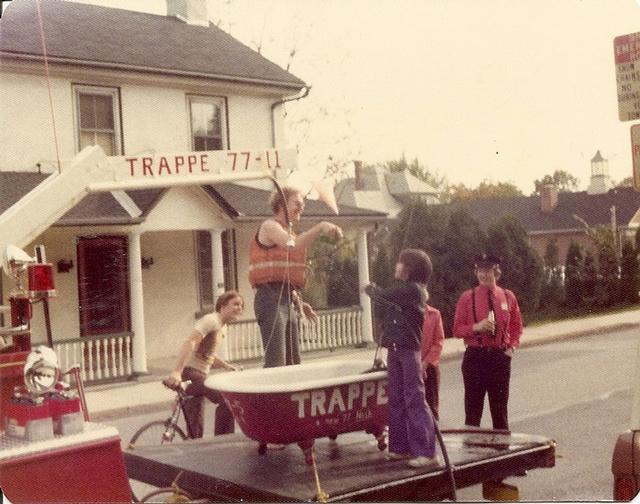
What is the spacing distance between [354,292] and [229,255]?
1.74 ft

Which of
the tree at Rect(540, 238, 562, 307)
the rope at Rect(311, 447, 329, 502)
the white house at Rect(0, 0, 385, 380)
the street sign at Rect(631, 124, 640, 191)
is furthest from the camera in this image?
the tree at Rect(540, 238, 562, 307)

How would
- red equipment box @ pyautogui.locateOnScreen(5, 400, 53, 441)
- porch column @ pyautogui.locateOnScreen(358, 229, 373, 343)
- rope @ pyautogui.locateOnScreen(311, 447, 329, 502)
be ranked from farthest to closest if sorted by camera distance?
porch column @ pyautogui.locateOnScreen(358, 229, 373, 343)
rope @ pyautogui.locateOnScreen(311, 447, 329, 502)
red equipment box @ pyautogui.locateOnScreen(5, 400, 53, 441)

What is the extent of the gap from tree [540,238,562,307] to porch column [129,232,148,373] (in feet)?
5.81

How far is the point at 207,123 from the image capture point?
3961 millimetres

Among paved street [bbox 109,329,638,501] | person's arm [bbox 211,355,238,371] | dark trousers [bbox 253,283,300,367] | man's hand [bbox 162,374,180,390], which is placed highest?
dark trousers [bbox 253,283,300,367]

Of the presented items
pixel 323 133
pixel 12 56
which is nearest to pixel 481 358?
Answer: pixel 323 133

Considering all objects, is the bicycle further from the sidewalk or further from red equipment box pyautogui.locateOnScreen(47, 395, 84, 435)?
red equipment box pyautogui.locateOnScreen(47, 395, 84, 435)

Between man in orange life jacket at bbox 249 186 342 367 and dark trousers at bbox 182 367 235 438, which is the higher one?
man in orange life jacket at bbox 249 186 342 367

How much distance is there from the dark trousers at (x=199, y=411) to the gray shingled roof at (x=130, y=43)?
1.35m

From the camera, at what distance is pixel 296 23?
349 cm

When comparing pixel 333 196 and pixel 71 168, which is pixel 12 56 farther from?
pixel 333 196

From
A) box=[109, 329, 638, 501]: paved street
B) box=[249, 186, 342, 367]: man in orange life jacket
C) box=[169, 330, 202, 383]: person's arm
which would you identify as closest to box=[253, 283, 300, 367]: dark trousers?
box=[249, 186, 342, 367]: man in orange life jacket

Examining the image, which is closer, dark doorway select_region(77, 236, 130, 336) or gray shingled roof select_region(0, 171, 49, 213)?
gray shingled roof select_region(0, 171, 49, 213)

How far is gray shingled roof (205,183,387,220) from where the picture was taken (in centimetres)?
343
